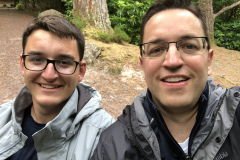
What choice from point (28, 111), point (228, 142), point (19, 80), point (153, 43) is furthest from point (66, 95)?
point (19, 80)

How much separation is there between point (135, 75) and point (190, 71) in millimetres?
4285

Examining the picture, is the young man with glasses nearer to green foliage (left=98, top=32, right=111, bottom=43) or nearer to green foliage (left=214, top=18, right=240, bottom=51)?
green foliage (left=98, top=32, right=111, bottom=43)

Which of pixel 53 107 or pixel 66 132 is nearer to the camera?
pixel 66 132

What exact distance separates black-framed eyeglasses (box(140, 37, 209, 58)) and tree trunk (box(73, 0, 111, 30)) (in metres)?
5.18

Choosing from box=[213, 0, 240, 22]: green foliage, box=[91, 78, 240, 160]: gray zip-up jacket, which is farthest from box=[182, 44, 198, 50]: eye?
box=[213, 0, 240, 22]: green foliage

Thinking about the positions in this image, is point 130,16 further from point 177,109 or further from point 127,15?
point 177,109

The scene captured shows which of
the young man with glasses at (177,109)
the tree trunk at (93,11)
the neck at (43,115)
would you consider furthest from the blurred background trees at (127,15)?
the young man with glasses at (177,109)

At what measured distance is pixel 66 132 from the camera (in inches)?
76.4

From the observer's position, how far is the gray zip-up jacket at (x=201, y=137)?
156 cm

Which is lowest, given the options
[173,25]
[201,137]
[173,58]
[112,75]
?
[112,75]

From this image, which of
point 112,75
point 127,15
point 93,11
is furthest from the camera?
point 127,15

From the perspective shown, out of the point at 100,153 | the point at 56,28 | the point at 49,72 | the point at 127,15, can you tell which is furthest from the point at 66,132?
the point at 127,15

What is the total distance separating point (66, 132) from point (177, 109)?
1034mm

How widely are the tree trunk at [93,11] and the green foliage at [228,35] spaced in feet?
25.4
